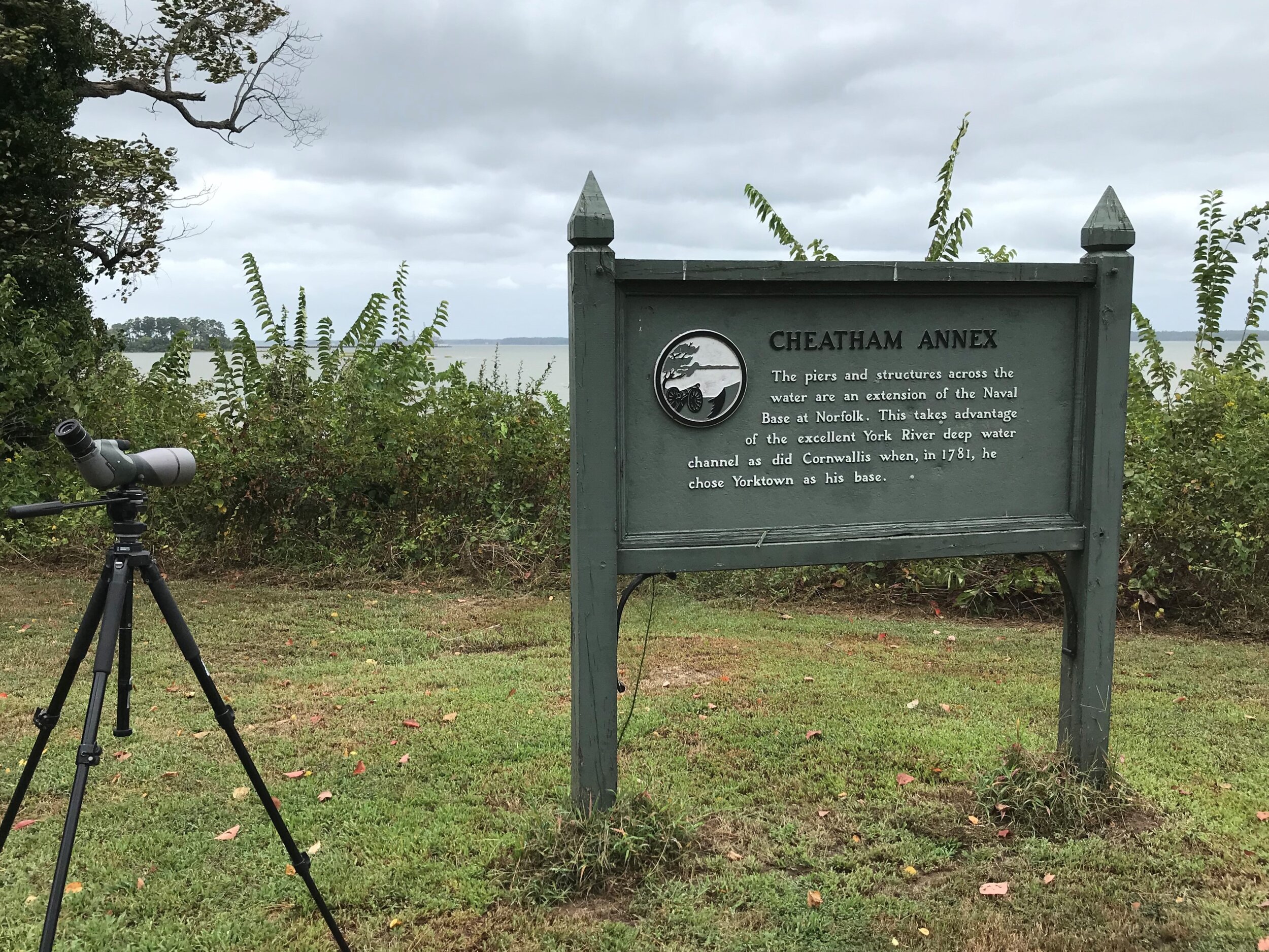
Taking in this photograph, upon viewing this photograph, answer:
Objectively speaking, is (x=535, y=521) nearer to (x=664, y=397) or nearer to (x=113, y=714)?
(x=113, y=714)

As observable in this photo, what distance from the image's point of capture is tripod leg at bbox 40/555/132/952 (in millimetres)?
2623

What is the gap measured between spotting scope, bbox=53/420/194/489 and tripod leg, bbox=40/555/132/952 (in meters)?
0.24

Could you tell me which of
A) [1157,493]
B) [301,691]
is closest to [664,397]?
[301,691]

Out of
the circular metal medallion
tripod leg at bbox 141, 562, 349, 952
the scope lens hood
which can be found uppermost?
the circular metal medallion

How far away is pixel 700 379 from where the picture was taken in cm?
381

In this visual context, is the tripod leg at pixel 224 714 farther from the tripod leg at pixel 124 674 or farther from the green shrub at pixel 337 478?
the green shrub at pixel 337 478

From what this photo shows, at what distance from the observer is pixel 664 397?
376cm

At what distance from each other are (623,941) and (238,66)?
16.5 metres

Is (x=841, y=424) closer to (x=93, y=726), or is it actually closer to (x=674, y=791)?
(x=674, y=791)

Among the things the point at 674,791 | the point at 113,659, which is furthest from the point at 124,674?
the point at 674,791

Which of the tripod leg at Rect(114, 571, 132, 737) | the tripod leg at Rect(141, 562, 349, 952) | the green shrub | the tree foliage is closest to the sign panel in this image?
the tripod leg at Rect(141, 562, 349, 952)

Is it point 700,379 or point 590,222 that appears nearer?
point 590,222

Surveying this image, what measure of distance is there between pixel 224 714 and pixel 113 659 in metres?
0.37

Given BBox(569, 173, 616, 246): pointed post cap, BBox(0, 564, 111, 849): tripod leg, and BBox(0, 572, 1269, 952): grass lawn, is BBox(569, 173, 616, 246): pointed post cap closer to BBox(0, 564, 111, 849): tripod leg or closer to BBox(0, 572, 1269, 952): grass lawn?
BBox(0, 564, 111, 849): tripod leg
